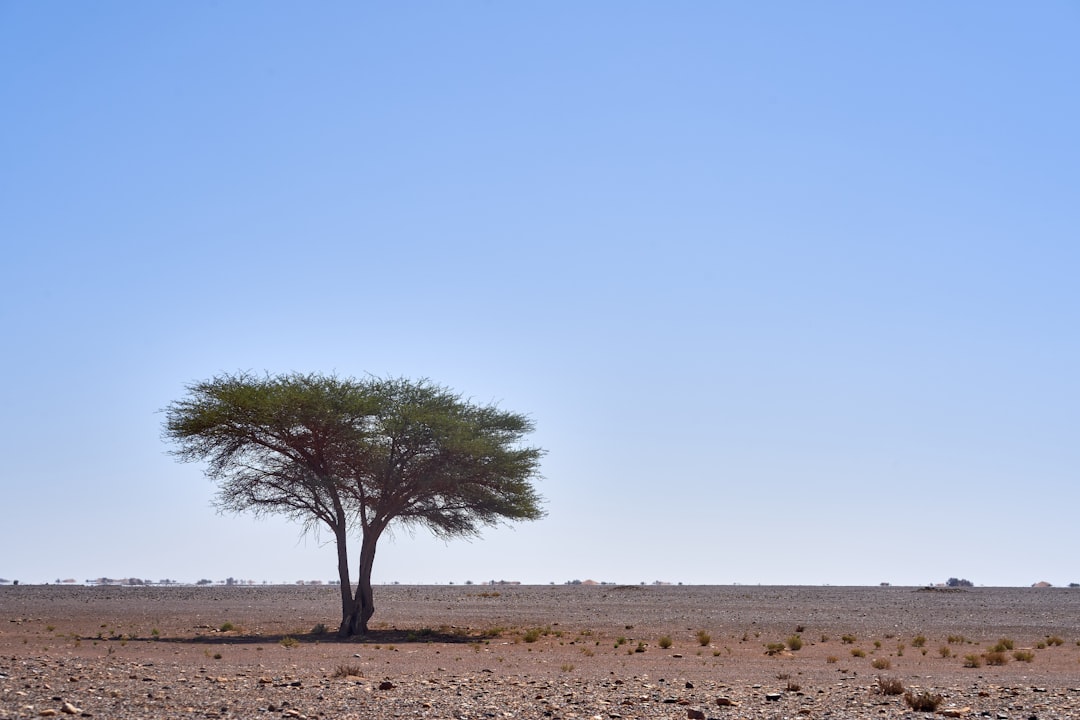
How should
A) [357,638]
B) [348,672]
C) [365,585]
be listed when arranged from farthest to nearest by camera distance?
[365,585]
[357,638]
[348,672]

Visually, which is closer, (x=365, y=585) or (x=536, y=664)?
(x=536, y=664)

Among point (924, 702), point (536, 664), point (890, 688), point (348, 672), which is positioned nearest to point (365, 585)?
point (536, 664)

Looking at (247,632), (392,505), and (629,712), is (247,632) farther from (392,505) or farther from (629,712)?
(629,712)

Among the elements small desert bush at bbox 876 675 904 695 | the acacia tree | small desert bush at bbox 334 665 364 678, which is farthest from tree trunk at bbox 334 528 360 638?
small desert bush at bbox 876 675 904 695

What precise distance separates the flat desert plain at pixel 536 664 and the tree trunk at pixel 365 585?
0.95m

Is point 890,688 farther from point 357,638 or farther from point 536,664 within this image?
point 357,638

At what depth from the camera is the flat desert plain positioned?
75.1 ft

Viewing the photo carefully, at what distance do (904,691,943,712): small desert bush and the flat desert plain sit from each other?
0.95 ft

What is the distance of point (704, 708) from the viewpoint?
2364 centimetres

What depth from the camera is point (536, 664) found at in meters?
33.5

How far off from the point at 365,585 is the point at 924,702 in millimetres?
26324

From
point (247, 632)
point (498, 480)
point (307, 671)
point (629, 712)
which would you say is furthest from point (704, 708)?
point (247, 632)

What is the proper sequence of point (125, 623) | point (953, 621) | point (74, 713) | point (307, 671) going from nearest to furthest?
point (74, 713), point (307, 671), point (125, 623), point (953, 621)

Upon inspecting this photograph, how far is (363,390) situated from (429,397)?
302cm
